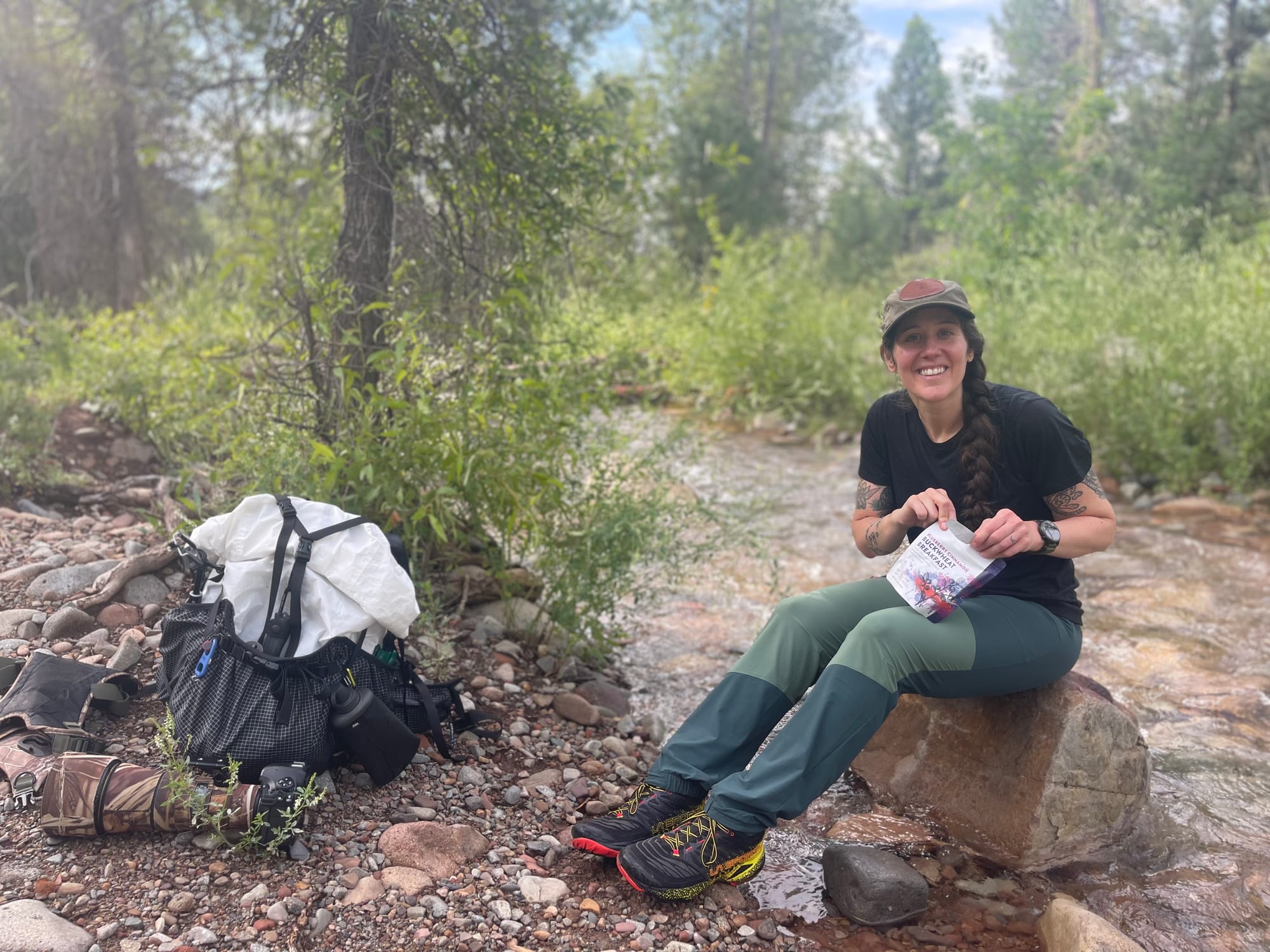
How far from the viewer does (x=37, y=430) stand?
4977mm

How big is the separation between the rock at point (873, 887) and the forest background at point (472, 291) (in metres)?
1.41

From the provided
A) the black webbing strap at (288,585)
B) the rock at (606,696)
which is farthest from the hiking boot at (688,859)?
the rock at (606,696)

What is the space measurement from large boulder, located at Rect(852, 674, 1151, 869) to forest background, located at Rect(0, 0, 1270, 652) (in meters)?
1.34

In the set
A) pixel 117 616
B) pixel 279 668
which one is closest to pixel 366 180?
pixel 117 616

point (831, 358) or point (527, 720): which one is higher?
point (831, 358)

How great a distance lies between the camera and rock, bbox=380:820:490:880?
2459mm

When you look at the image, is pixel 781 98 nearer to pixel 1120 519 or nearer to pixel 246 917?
pixel 1120 519

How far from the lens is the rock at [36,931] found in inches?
76.2

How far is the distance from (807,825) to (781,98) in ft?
99.4

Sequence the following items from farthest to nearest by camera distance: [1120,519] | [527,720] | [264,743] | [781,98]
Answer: [781,98]
[1120,519]
[527,720]
[264,743]

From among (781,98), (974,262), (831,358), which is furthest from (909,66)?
(831,358)

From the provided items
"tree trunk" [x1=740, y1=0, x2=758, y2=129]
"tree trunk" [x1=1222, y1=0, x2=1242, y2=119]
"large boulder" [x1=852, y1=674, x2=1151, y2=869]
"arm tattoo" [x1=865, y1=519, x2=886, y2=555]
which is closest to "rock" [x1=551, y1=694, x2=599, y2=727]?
"large boulder" [x1=852, y1=674, x2=1151, y2=869]

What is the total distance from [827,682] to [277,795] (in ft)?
4.60

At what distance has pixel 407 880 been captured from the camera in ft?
7.83
